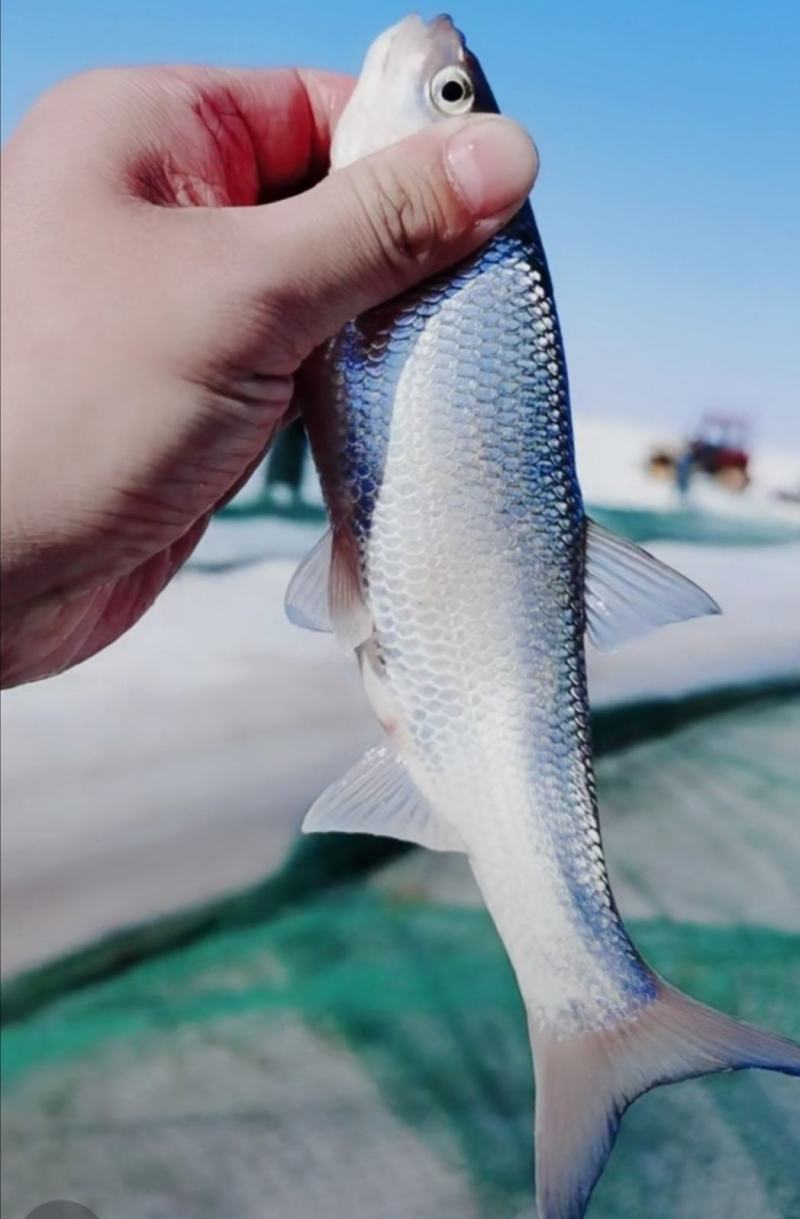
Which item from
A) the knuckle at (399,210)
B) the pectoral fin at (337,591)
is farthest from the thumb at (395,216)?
the pectoral fin at (337,591)

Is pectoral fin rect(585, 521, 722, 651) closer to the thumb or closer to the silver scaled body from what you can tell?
the silver scaled body

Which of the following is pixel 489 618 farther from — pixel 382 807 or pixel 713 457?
pixel 713 457

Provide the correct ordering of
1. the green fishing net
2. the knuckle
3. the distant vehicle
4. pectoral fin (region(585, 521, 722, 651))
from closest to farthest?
1. the knuckle
2. pectoral fin (region(585, 521, 722, 651))
3. the green fishing net
4. the distant vehicle

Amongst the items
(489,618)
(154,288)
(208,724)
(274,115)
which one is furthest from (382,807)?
(208,724)

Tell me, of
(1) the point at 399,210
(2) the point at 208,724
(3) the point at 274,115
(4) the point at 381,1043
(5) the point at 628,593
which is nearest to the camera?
(1) the point at 399,210

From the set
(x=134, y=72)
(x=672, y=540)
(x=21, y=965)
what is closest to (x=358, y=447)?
(x=134, y=72)

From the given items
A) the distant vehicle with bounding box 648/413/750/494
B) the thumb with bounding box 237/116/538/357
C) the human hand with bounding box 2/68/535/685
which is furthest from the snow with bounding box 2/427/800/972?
the thumb with bounding box 237/116/538/357
